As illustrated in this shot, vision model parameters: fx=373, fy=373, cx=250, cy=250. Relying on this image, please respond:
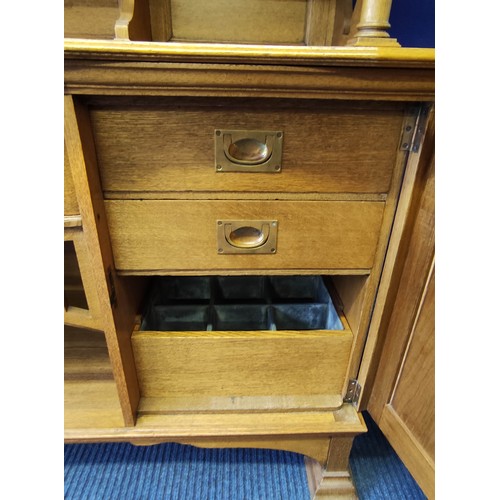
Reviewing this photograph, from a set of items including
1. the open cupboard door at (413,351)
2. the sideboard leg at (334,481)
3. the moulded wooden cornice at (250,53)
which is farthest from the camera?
the sideboard leg at (334,481)

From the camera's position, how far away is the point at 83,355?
31.5 inches

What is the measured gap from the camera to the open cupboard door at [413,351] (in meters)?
0.49

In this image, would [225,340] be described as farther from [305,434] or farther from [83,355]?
[83,355]

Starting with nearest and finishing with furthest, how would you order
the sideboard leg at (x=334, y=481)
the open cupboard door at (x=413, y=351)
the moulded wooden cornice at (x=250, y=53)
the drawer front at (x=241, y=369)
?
the moulded wooden cornice at (x=250, y=53) → the open cupboard door at (x=413, y=351) → the drawer front at (x=241, y=369) → the sideboard leg at (x=334, y=481)

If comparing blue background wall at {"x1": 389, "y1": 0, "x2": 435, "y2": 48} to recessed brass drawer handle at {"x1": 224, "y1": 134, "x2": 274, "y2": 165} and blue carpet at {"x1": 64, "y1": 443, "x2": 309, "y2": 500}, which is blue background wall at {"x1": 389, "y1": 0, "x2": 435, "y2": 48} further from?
blue carpet at {"x1": 64, "y1": 443, "x2": 309, "y2": 500}

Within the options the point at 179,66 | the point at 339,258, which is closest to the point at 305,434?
the point at 339,258

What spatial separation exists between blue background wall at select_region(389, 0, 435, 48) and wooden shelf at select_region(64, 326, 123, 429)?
924 millimetres

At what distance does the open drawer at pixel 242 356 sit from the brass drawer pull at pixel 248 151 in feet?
0.91

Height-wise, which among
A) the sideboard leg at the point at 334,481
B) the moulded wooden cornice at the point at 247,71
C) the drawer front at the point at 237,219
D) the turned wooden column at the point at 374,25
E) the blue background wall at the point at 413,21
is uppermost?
the blue background wall at the point at 413,21

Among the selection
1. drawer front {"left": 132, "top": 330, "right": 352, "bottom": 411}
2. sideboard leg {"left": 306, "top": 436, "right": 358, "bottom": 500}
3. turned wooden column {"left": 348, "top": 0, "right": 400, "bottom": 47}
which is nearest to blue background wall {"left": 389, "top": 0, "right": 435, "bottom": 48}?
turned wooden column {"left": 348, "top": 0, "right": 400, "bottom": 47}

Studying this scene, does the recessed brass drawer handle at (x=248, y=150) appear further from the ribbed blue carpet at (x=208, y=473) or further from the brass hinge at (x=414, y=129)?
the ribbed blue carpet at (x=208, y=473)

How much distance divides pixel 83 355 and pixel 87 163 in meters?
0.51

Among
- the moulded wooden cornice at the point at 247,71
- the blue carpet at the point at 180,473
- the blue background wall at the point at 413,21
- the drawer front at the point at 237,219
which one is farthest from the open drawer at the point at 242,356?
the blue background wall at the point at 413,21

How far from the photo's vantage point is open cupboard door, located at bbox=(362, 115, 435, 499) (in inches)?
19.3
